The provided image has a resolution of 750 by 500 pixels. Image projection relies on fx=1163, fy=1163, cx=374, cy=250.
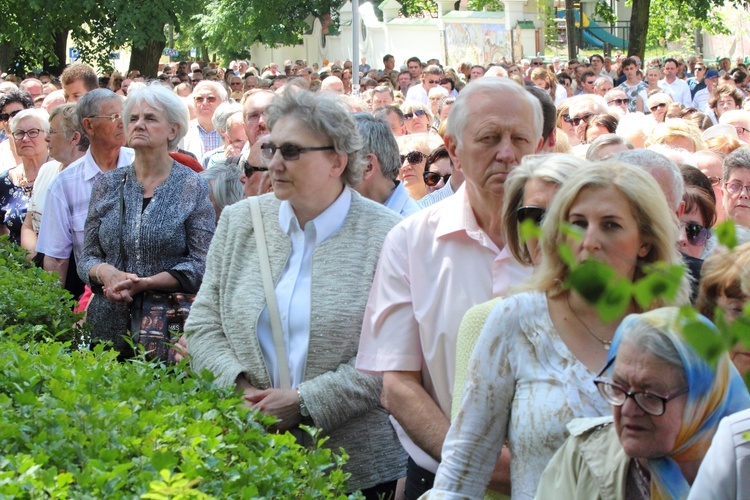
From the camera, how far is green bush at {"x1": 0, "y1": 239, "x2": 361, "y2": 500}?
9.62 ft

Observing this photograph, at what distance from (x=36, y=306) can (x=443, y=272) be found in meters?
2.63

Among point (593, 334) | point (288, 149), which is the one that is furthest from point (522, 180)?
point (288, 149)

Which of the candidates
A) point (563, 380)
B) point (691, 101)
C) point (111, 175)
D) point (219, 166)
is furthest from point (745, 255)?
point (691, 101)

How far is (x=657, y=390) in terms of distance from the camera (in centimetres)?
243

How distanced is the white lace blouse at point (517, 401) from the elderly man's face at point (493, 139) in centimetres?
82

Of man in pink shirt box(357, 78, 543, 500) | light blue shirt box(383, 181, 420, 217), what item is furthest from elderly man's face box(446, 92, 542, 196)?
light blue shirt box(383, 181, 420, 217)

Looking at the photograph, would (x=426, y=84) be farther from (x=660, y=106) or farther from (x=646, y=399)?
(x=646, y=399)

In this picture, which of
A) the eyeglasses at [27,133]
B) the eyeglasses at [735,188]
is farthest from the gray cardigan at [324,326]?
the eyeglasses at [27,133]

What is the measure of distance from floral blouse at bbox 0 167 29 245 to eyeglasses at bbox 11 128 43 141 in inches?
11.9

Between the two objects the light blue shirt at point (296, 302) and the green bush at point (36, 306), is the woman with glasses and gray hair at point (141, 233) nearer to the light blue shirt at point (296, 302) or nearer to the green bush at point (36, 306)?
the green bush at point (36, 306)

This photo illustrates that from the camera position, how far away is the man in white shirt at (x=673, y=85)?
20.8m

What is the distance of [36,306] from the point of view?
561 centimetres

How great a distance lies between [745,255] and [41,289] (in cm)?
383

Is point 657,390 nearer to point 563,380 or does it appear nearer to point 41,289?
point 563,380
